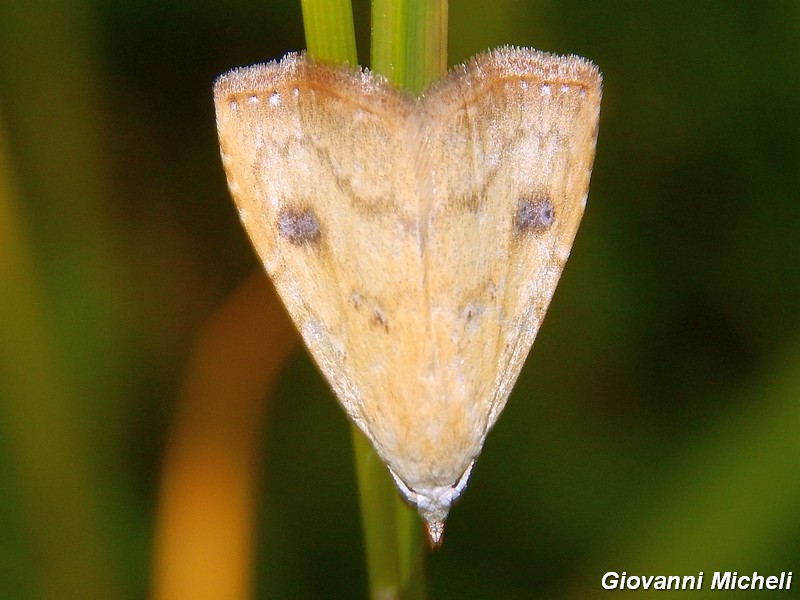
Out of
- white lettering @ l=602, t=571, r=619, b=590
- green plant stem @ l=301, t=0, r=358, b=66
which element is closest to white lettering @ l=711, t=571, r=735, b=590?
white lettering @ l=602, t=571, r=619, b=590

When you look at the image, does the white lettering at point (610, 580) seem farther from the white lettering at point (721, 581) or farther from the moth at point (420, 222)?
the moth at point (420, 222)

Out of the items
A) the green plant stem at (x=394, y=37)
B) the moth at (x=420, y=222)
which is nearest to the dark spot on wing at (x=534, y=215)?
the moth at (x=420, y=222)

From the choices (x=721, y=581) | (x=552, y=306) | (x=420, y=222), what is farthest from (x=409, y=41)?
(x=721, y=581)

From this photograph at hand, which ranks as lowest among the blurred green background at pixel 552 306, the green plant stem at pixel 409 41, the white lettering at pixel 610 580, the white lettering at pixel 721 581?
the white lettering at pixel 610 580

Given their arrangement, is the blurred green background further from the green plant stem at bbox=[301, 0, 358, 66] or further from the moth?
the green plant stem at bbox=[301, 0, 358, 66]

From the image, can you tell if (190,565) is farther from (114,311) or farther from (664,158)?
(664,158)

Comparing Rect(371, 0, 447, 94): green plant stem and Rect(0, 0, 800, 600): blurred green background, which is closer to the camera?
Rect(371, 0, 447, 94): green plant stem
